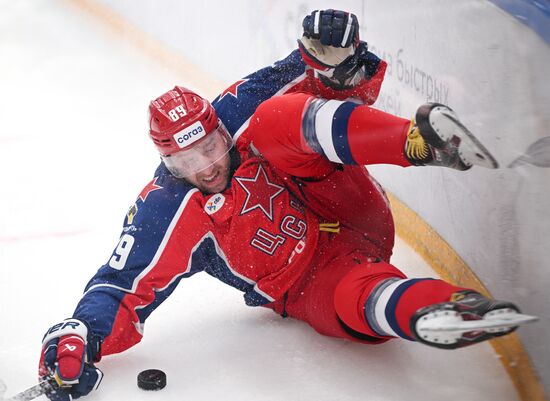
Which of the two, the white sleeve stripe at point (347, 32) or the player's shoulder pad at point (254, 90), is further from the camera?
the player's shoulder pad at point (254, 90)

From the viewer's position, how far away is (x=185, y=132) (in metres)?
2.50

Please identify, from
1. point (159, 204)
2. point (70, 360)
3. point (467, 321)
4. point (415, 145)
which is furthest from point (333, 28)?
point (70, 360)

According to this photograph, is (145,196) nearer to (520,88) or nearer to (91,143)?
(520,88)

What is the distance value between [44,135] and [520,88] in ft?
9.35

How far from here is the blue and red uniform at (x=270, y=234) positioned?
2.44 metres

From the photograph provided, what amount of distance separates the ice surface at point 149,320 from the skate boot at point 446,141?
1.99ft

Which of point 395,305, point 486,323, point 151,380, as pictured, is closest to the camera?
point 486,323

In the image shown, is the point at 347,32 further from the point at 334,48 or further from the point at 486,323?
the point at 486,323

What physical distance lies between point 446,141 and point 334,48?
18.1 inches

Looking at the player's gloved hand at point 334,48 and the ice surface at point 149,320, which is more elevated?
the player's gloved hand at point 334,48

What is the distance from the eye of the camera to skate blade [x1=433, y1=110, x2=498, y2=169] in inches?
80.4

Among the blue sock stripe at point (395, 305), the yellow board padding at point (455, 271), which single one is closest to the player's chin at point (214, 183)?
the blue sock stripe at point (395, 305)

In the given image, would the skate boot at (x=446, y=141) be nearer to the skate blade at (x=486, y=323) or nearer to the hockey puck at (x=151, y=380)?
the skate blade at (x=486, y=323)

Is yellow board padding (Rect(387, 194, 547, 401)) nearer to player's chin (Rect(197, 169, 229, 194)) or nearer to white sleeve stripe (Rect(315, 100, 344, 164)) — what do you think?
white sleeve stripe (Rect(315, 100, 344, 164))
